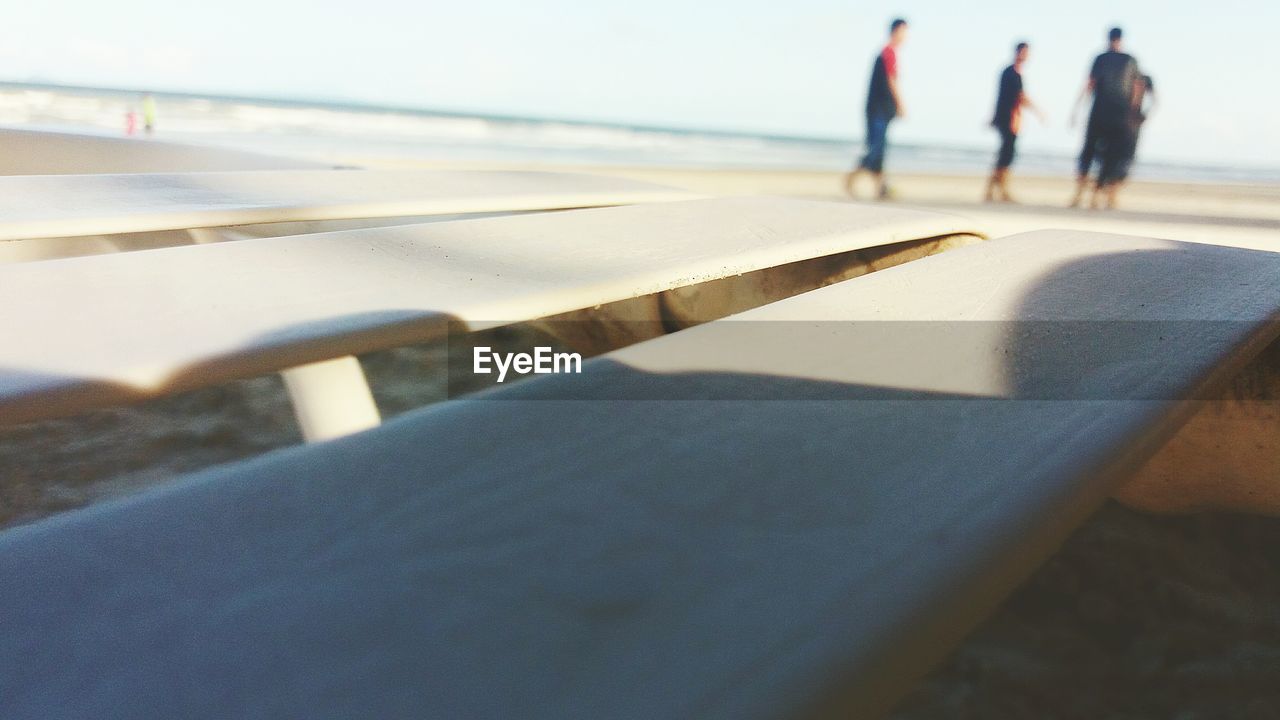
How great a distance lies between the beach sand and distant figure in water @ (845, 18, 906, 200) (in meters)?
2.98

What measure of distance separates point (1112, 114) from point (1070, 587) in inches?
152

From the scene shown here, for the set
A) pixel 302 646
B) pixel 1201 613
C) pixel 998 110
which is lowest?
pixel 1201 613

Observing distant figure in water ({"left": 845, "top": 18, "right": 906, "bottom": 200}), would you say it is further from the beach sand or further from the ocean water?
the ocean water

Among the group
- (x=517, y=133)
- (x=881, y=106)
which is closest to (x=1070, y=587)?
(x=881, y=106)

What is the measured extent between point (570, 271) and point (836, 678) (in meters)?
0.66

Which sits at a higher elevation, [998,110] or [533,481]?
[998,110]

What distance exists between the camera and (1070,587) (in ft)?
3.27

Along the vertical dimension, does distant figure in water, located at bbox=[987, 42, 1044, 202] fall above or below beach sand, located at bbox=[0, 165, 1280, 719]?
above

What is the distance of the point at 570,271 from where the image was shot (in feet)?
3.18

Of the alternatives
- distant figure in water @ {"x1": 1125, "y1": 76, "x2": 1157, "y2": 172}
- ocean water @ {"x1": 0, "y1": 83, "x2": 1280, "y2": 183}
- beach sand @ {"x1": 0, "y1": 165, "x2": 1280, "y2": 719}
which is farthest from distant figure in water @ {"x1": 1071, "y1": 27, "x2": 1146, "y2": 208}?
ocean water @ {"x1": 0, "y1": 83, "x2": 1280, "y2": 183}

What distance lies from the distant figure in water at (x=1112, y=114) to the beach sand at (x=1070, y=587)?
3.06m

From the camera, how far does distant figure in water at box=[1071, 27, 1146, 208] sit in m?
4.03

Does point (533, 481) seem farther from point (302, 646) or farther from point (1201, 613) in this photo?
point (1201, 613)

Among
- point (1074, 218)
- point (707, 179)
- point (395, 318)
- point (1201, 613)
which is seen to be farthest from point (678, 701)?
point (707, 179)
